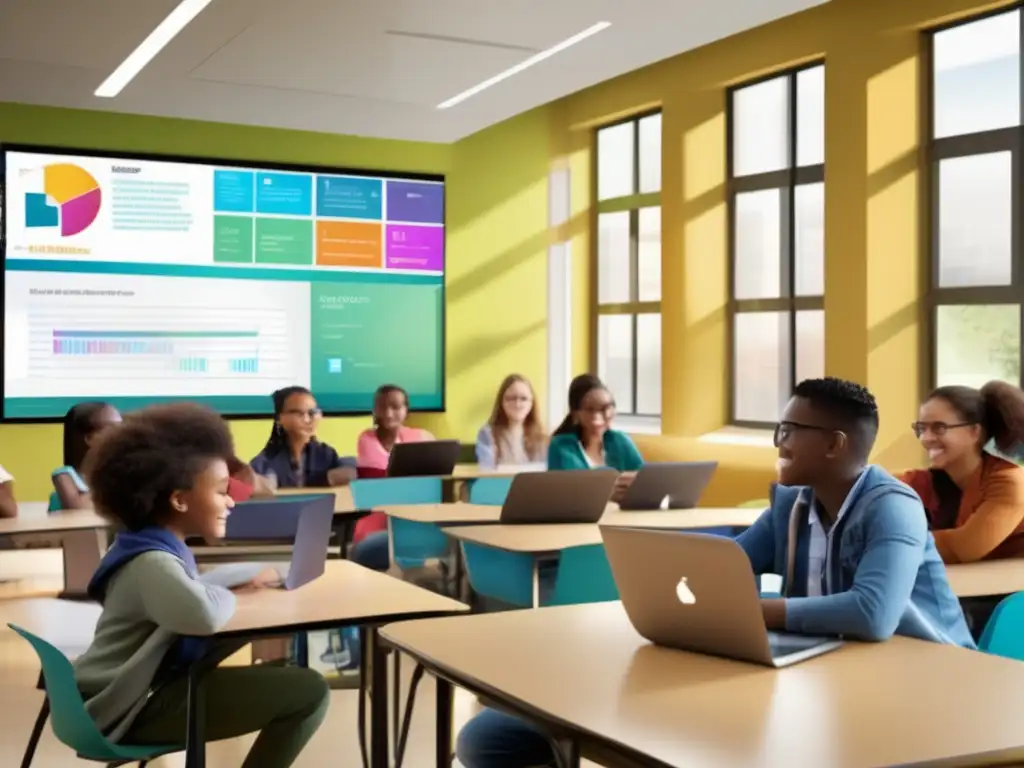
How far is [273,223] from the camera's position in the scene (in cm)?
825

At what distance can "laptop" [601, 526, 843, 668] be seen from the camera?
1.96 meters

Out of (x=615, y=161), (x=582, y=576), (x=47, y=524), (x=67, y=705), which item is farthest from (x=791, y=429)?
(x=615, y=161)

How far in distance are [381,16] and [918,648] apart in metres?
4.24

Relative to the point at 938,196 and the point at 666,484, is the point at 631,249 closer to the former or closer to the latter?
the point at 938,196

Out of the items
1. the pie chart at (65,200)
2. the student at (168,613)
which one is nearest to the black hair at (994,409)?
the student at (168,613)

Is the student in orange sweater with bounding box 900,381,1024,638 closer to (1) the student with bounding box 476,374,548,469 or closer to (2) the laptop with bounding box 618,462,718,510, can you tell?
(2) the laptop with bounding box 618,462,718,510

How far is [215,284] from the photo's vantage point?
26.5ft

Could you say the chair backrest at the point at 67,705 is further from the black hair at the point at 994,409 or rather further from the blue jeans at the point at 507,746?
the black hair at the point at 994,409

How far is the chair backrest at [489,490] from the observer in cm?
543

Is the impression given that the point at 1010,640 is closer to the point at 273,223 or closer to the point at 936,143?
the point at 936,143

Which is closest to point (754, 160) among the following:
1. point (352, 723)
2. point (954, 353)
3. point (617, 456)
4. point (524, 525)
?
point (954, 353)

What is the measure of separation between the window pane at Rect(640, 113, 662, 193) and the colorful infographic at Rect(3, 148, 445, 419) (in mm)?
1504

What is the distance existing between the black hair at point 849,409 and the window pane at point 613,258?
672 cm

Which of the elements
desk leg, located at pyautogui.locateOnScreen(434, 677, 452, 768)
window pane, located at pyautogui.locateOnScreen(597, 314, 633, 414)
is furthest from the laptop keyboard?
window pane, located at pyautogui.locateOnScreen(597, 314, 633, 414)
